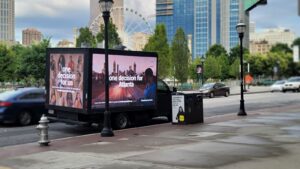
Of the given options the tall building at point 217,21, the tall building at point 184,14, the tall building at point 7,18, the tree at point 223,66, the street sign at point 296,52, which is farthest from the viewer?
the tall building at point 7,18

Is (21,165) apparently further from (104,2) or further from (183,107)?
(183,107)

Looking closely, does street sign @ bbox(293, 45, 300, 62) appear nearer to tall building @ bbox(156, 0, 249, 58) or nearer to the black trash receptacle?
tall building @ bbox(156, 0, 249, 58)

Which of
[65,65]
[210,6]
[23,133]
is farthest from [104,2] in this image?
[210,6]

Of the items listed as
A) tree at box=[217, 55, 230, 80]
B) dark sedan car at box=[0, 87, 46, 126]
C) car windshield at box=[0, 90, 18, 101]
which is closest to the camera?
dark sedan car at box=[0, 87, 46, 126]

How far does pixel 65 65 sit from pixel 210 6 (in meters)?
8.67

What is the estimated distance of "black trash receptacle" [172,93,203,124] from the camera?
55.9ft

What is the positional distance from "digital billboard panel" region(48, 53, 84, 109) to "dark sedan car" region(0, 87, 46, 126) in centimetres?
164

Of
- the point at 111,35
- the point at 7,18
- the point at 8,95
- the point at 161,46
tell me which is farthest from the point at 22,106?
the point at 7,18

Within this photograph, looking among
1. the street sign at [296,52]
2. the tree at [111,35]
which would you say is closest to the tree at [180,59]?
the tree at [111,35]

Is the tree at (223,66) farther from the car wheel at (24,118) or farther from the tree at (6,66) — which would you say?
the car wheel at (24,118)

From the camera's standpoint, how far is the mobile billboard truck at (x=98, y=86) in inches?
596

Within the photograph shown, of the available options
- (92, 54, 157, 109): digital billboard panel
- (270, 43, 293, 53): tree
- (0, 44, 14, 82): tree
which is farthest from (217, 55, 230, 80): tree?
(270, 43, 293, 53): tree

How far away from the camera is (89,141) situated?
1294cm

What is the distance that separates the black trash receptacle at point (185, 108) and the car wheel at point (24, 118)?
5676 millimetres
